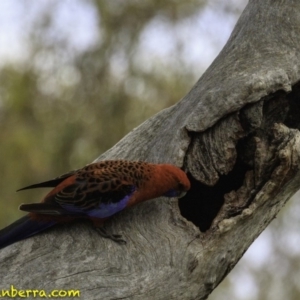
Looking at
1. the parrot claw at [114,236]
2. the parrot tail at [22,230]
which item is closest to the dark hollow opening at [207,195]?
the parrot claw at [114,236]

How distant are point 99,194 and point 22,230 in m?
0.44

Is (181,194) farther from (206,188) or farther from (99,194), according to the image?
(99,194)

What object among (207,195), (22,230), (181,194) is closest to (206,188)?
(207,195)

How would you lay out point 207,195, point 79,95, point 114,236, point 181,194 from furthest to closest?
point 79,95 → point 207,195 → point 181,194 → point 114,236

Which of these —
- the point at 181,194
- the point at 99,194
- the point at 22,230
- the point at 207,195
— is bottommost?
the point at 207,195

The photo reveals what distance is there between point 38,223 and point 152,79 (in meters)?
5.19

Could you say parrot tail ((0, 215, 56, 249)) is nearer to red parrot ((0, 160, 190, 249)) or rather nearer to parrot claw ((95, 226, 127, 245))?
red parrot ((0, 160, 190, 249))

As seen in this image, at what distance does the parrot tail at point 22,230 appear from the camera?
295cm

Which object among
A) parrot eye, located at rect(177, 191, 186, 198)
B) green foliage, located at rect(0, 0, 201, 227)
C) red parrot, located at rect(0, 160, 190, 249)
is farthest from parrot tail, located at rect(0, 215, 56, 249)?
green foliage, located at rect(0, 0, 201, 227)

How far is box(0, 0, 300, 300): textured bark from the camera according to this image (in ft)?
9.13

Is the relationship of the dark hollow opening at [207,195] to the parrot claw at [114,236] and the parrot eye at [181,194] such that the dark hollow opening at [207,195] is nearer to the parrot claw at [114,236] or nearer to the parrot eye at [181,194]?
the parrot eye at [181,194]

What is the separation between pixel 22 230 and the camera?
296cm

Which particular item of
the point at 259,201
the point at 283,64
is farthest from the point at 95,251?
the point at 283,64

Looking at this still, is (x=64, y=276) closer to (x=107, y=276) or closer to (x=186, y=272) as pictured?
(x=107, y=276)
